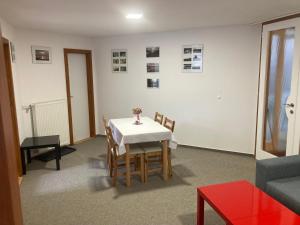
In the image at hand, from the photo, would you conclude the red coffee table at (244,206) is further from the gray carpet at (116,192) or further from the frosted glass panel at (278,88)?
the frosted glass panel at (278,88)

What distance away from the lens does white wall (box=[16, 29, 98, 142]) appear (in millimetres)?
4312

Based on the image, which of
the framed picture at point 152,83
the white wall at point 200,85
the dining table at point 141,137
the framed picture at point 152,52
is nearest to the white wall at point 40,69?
the white wall at point 200,85

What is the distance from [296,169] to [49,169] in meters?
3.47

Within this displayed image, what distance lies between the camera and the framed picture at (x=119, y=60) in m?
5.42

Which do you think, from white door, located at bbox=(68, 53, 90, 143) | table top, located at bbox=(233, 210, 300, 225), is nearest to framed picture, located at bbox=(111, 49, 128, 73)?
white door, located at bbox=(68, 53, 90, 143)

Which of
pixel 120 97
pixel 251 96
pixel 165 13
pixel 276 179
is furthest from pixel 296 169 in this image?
pixel 120 97

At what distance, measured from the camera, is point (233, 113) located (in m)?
4.57

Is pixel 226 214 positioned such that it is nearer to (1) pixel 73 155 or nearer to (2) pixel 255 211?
(2) pixel 255 211

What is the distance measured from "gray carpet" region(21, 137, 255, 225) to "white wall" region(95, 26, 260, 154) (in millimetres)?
545

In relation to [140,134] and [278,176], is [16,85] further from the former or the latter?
[278,176]

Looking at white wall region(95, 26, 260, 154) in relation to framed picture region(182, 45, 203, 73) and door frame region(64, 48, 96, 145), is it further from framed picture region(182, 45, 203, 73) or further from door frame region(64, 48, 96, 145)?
door frame region(64, 48, 96, 145)

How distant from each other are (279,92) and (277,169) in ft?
5.51

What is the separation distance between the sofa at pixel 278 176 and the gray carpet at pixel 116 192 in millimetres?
612

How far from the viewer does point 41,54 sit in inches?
181
